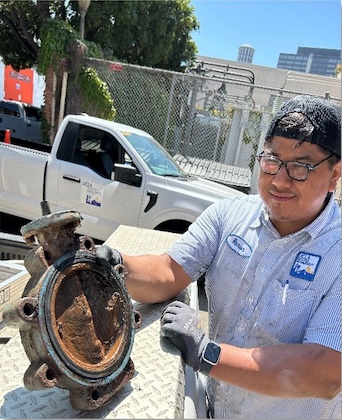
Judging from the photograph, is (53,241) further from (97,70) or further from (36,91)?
(36,91)

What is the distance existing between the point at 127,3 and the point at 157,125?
20.5 feet

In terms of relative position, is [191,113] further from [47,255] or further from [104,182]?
[47,255]

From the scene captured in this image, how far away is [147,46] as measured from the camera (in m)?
17.4

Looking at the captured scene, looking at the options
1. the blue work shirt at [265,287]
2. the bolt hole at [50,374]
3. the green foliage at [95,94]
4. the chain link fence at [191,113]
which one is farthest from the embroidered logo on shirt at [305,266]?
the green foliage at [95,94]

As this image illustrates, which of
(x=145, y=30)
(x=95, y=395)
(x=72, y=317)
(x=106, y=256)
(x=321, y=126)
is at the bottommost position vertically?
(x=95, y=395)

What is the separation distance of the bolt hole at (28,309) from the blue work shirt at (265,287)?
870 millimetres

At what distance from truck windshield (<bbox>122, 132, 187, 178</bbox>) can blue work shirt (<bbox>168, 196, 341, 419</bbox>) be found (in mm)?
3508

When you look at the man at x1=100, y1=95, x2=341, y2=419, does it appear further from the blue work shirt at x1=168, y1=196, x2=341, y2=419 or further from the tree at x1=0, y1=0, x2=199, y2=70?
the tree at x1=0, y1=0, x2=199, y2=70

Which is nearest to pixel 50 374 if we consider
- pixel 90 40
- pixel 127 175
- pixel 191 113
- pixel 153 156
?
pixel 127 175

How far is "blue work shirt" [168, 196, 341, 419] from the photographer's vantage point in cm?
160

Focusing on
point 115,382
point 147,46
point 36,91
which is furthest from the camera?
point 36,91

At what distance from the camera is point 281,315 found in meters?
1.63

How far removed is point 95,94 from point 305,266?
10.2 meters

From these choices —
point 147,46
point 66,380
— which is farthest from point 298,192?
point 147,46
